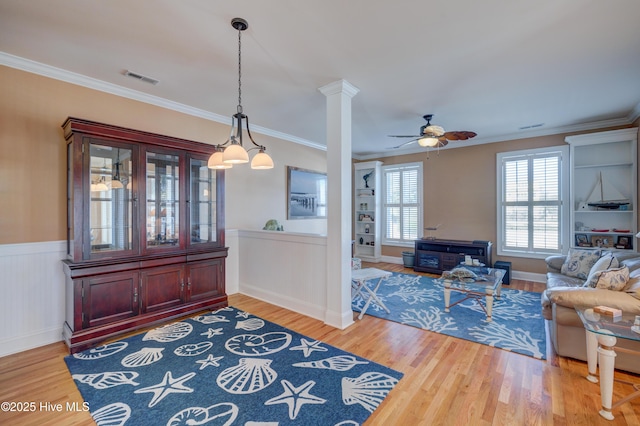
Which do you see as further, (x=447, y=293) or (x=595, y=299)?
(x=447, y=293)

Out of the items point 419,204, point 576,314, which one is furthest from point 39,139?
point 419,204

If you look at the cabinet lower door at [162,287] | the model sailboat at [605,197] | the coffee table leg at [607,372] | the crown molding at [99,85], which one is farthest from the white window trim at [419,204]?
the cabinet lower door at [162,287]

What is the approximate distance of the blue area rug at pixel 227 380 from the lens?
1.90m

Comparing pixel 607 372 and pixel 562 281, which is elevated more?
pixel 562 281

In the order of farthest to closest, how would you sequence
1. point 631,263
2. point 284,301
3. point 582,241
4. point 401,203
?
point 401,203, point 582,241, point 284,301, point 631,263

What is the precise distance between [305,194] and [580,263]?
4605 mm

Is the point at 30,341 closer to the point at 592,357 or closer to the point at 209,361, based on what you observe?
the point at 209,361

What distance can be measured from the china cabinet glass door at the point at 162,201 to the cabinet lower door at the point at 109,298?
0.44m

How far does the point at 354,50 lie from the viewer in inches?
103

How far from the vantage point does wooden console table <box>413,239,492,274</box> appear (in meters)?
5.31

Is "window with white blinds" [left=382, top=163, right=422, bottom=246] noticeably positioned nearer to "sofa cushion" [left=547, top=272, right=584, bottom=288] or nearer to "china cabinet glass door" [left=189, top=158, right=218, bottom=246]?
"sofa cushion" [left=547, top=272, right=584, bottom=288]

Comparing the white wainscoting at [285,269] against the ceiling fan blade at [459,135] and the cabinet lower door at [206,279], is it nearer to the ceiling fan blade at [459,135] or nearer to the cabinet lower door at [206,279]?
the cabinet lower door at [206,279]

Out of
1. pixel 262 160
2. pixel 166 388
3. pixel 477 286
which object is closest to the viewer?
pixel 166 388

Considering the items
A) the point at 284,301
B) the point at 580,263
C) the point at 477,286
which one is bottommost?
the point at 284,301
